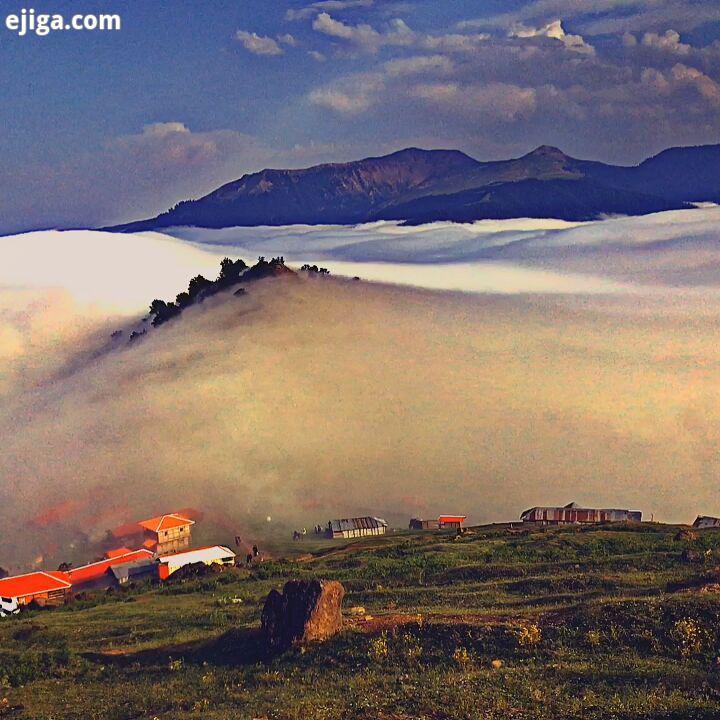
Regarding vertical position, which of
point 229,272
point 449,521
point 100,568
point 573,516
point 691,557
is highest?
point 229,272

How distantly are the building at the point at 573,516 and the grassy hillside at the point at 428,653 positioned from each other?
2258 cm

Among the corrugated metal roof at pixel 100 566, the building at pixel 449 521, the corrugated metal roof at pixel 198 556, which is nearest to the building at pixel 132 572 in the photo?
the corrugated metal roof at pixel 100 566

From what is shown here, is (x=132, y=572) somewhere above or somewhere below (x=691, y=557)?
below

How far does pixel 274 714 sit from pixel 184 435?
260 feet

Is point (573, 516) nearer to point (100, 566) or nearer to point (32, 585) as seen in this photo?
point (100, 566)

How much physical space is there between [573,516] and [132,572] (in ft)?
96.2

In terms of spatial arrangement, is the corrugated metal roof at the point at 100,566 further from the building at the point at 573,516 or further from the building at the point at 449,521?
the building at the point at 573,516

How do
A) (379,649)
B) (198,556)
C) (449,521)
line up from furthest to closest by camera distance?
1. (449,521)
2. (198,556)
3. (379,649)

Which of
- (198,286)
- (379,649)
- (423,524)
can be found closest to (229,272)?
(198,286)

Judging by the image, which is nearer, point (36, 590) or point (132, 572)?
point (36, 590)

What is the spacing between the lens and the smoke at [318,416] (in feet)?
268

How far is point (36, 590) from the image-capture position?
5662cm

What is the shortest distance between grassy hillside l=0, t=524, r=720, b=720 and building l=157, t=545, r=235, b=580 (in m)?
14.7

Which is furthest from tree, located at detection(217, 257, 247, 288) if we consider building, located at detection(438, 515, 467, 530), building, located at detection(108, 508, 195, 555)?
building, located at detection(438, 515, 467, 530)
